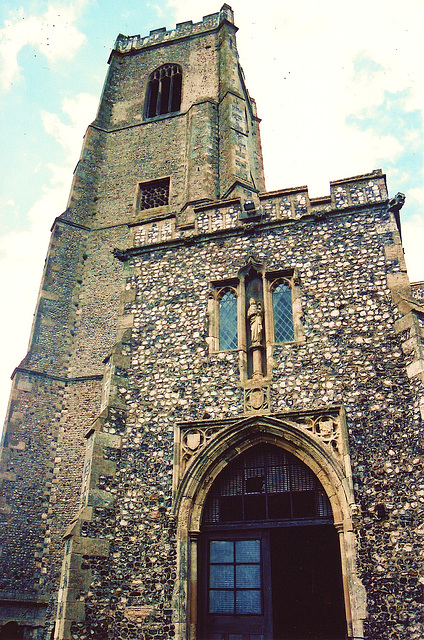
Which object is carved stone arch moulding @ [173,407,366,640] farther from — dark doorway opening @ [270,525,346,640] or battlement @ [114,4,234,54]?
battlement @ [114,4,234,54]

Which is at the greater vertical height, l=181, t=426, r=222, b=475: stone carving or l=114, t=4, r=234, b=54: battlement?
l=114, t=4, r=234, b=54: battlement

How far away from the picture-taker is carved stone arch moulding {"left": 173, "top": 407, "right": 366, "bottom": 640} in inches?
318

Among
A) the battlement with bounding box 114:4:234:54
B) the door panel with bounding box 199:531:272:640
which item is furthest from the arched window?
the door panel with bounding box 199:531:272:640

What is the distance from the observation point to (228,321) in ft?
34.8

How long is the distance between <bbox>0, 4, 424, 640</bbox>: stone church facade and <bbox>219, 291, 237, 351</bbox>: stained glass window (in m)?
0.03

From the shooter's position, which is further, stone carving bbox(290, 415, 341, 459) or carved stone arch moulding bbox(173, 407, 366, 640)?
stone carving bbox(290, 415, 341, 459)

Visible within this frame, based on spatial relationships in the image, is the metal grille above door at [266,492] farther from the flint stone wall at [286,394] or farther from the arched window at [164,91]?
the arched window at [164,91]

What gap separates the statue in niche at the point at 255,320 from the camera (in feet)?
32.7

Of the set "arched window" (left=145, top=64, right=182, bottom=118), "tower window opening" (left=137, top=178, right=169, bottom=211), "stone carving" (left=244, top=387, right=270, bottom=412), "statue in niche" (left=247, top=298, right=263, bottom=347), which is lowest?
"stone carving" (left=244, top=387, right=270, bottom=412)

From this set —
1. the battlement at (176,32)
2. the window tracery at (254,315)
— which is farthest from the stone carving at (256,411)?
the battlement at (176,32)

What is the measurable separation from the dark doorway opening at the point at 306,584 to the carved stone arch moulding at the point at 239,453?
2.23 ft

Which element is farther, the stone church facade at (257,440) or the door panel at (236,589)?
the door panel at (236,589)

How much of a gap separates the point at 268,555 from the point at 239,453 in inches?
64.6

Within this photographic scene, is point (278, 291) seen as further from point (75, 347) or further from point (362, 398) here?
point (75, 347)
